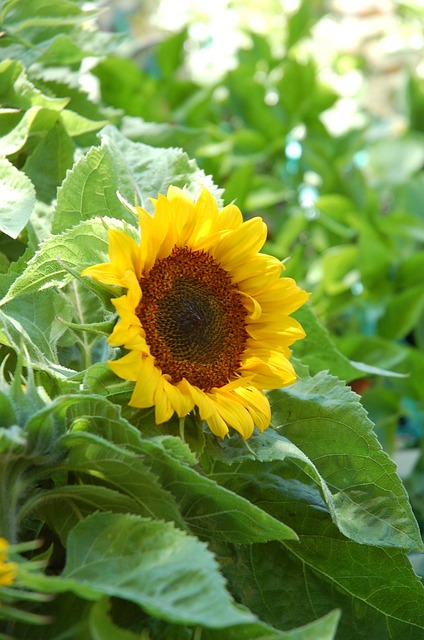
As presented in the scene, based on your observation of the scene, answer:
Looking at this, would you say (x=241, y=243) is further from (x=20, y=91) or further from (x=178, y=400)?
(x=20, y=91)

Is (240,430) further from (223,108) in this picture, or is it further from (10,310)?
(223,108)

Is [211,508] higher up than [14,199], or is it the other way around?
[14,199]

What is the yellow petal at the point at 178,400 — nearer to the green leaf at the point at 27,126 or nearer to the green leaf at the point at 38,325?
the green leaf at the point at 38,325

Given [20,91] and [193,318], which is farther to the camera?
[20,91]

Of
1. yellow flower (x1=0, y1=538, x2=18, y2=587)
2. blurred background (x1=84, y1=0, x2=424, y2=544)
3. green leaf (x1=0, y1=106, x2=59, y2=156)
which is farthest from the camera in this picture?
blurred background (x1=84, y1=0, x2=424, y2=544)

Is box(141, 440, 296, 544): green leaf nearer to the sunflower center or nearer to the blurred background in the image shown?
the sunflower center

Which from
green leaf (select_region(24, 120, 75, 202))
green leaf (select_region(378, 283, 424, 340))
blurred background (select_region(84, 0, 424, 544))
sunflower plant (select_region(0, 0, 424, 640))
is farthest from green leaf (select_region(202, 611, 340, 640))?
green leaf (select_region(378, 283, 424, 340))

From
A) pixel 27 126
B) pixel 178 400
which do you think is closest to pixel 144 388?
pixel 178 400

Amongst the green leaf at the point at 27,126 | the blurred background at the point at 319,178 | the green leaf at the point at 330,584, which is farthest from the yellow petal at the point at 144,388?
the blurred background at the point at 319,178
